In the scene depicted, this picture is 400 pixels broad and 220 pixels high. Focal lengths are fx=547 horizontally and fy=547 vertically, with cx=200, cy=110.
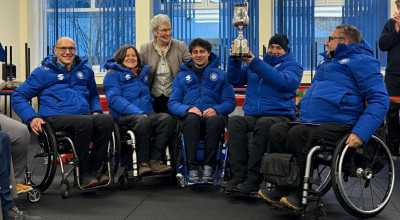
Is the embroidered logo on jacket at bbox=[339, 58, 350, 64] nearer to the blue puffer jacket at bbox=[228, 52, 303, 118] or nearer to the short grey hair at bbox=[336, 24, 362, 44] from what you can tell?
the short grey hair at bbox=[336, 24, 362, 44]

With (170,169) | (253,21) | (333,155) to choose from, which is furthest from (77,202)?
(253,21)

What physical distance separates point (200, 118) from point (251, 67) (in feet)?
1.73

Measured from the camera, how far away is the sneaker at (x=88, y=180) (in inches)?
133

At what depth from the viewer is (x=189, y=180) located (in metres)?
3.46

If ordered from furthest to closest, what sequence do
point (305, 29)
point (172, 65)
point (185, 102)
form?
point (305, 29), point (172, 65), point (185, 102)

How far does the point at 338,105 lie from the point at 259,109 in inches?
25.3

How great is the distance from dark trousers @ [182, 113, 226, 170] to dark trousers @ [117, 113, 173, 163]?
197 millimetres

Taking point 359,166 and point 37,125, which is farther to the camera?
point 37,125

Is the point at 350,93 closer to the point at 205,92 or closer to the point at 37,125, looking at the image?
the point at 205,92

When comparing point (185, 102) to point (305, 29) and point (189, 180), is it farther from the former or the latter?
point (305, 29)

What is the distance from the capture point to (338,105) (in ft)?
9.04

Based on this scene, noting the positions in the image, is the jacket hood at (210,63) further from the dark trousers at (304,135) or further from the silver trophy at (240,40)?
the dark trousers at (304,135)

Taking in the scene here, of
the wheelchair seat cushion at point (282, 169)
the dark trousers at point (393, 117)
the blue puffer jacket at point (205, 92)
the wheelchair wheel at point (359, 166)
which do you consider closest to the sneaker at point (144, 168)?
the blue puffer jacket at point (205, 92)

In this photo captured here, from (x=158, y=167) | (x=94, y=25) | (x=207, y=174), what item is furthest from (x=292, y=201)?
(x=94, y=25)
